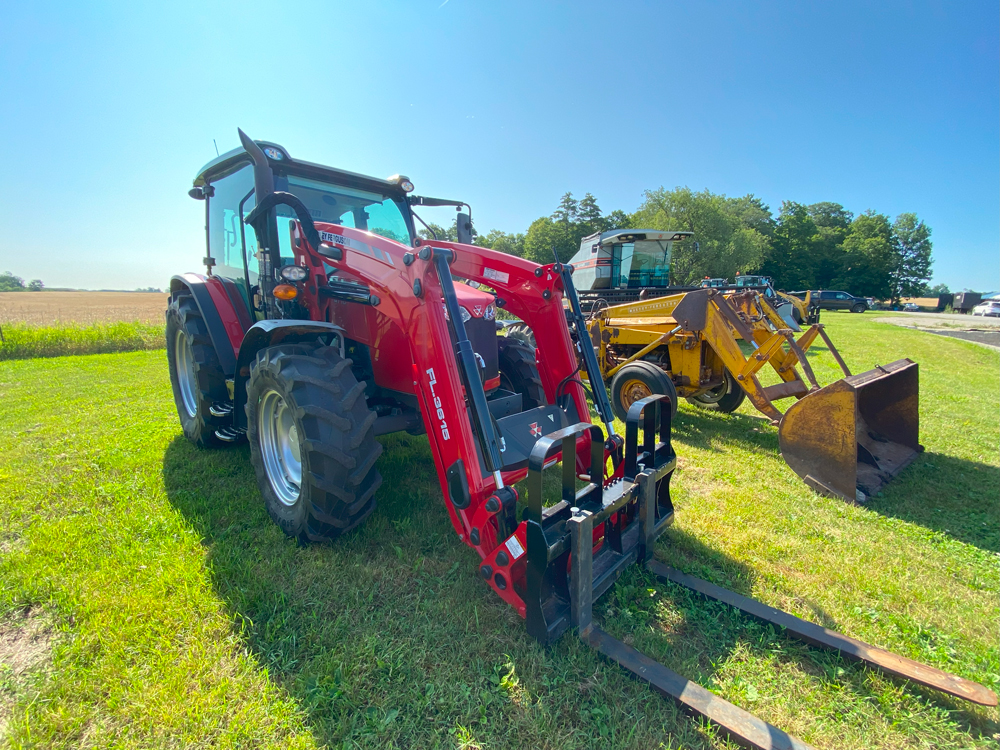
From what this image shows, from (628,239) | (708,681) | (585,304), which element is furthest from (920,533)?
(628,239)

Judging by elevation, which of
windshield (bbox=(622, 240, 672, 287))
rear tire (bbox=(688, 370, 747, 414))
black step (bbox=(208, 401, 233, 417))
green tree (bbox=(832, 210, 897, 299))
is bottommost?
rear tire (bbox=(688, 370, 747, 414))

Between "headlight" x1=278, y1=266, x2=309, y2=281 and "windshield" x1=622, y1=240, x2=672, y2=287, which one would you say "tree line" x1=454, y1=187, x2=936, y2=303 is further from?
"headlight" x1=278, y1=266, x2=309, y2=281

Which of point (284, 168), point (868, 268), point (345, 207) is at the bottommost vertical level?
point (345, 207)

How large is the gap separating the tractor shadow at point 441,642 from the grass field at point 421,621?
11 millimetres

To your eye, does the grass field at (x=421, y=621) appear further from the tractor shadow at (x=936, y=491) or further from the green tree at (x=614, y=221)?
the green tree at (x=614, y=221)

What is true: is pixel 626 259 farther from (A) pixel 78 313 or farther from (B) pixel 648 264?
(A) pixel 78 313

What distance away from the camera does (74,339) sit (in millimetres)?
12930

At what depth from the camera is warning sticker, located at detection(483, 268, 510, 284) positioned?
316 centimetres

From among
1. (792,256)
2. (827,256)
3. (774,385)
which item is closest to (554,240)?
(792,256)

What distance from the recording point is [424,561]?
2.87 metres

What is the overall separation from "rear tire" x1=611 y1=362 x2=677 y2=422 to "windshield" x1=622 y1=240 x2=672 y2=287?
38.7 ft

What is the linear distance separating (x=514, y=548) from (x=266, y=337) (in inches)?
88.0

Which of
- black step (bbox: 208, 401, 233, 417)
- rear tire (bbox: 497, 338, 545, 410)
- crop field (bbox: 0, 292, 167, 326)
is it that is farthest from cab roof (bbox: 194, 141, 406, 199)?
crop field (bbox: 0, 292, 167, 326)

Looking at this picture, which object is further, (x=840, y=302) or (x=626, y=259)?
(x=840, y=302)
